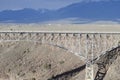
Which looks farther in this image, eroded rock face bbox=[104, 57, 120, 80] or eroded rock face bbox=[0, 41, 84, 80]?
eroded rock face bbox=[0, 41, 84, 80]

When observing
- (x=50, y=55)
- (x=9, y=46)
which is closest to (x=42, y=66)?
(x=50, y=55)

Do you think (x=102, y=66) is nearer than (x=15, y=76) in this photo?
Yes

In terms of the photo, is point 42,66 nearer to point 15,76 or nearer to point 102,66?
point 15,76

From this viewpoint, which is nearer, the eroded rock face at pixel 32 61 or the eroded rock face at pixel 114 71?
the eroded rock face at pixel 114 71
